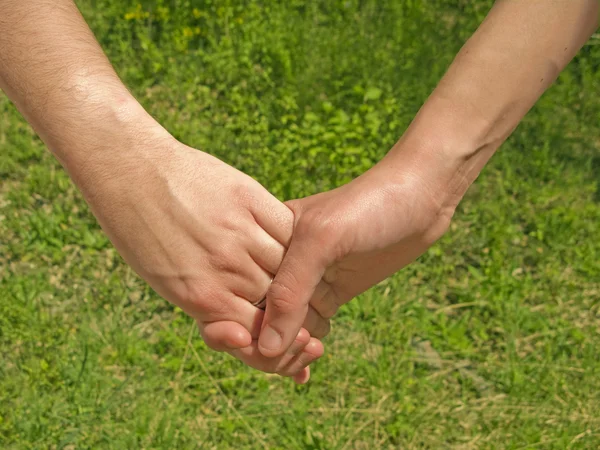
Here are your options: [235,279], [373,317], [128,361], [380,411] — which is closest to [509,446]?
[380,411]

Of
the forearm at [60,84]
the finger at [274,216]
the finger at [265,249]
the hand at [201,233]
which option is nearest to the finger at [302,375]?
the hand at [201,233]

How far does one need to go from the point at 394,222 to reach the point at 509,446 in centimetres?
119

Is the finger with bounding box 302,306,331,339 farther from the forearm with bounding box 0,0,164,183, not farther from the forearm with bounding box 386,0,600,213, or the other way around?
the forearm with bounding box 0,0,164,183

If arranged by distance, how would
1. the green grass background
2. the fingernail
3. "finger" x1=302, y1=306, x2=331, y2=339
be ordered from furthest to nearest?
the green grass background
"finger" x1=302, y1=306, x2=331, y2=339
the fingernail

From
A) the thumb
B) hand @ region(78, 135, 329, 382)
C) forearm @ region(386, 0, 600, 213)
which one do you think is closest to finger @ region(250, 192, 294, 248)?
hand @ region(78, 135, 329, 382)

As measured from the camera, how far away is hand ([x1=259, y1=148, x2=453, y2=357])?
222 centimetres

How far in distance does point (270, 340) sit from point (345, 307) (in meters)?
0.95

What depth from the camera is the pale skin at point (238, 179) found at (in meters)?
2.18

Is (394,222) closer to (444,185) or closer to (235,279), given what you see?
(444,185)

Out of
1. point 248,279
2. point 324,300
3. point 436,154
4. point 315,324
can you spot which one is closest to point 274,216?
point 248,279

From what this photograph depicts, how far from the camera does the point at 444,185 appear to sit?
7.61ft

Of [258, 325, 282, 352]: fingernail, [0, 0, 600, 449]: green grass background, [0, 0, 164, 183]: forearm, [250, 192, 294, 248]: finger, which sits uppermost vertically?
[0, 0, 164, 183]: forearm

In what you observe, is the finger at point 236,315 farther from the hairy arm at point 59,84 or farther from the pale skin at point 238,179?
the hairy arm at point 59,84

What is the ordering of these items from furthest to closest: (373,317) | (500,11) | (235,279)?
(373,317) → (235,279) → (500,11)
